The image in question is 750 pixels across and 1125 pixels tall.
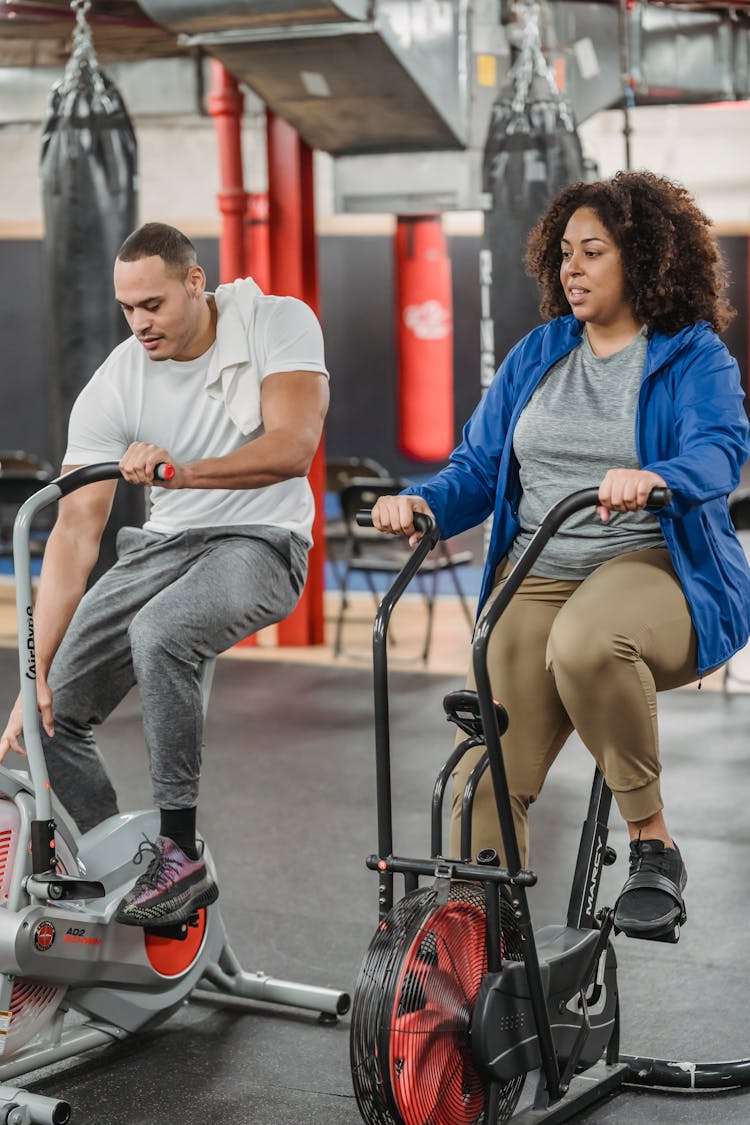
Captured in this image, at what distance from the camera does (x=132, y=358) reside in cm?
303

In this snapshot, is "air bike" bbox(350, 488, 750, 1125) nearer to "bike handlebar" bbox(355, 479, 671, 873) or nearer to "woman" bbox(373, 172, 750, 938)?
"bike handlebar" bbox(355, 479, 671, 873)

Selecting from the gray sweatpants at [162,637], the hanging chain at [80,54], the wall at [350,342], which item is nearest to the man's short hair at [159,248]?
the gray sweatpants at [162,637]

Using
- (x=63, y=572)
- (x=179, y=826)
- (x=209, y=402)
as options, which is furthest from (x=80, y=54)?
(x=179, y=826)

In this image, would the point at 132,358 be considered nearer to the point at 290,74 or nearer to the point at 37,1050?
the point at 37,1050

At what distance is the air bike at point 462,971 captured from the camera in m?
2.34

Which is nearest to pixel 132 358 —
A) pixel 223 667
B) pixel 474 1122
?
pixel 474 1122

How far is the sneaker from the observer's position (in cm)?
287

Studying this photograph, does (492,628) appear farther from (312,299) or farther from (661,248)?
(312,299)

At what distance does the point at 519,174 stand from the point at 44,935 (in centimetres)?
373

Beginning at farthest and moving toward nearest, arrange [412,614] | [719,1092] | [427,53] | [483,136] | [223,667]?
[412,614]
[223,667]
[483,136]
[427,53]
[719,1092]

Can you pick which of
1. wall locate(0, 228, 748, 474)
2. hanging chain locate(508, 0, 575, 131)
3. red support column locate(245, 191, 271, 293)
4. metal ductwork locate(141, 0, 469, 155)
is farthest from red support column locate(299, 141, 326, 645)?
wall locate(0, 228, 748, 474)

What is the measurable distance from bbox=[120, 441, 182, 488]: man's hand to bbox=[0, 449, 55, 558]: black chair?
425cm

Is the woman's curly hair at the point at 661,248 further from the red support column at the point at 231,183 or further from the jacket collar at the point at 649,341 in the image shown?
the red support column at the point at 231,183

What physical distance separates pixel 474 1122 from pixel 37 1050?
86 centimetres
